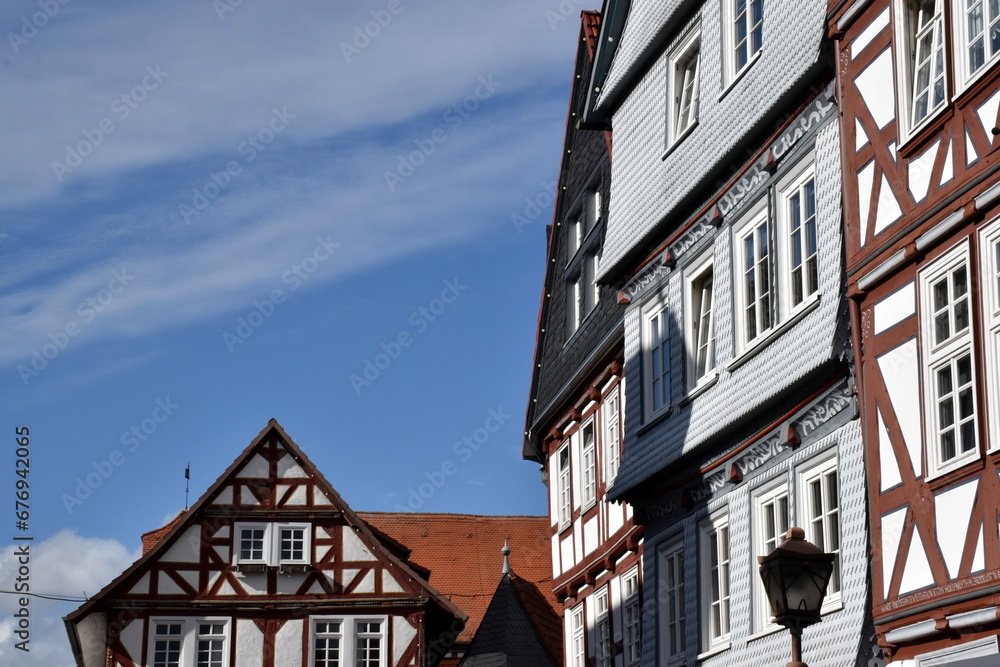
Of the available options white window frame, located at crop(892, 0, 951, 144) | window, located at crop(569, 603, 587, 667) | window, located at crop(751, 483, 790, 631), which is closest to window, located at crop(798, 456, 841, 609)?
window, located at crop(751, 483, 790, 631)

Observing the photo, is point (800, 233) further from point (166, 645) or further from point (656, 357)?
point (166, 645)

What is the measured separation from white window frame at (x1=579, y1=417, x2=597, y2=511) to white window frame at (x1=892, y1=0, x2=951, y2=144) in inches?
439

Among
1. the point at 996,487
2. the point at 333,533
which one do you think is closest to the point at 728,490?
the point at 996,487

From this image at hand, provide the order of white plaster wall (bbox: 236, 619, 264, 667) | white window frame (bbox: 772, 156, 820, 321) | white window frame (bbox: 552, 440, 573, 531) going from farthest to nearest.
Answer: white plaster wall (bbox: 236, 619, 264, 667)
white window frame (bbox: 552, 440, 573, 531)
white window frame (bbox: 772, 156, 820, 321)

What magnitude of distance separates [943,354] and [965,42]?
244 centimetres

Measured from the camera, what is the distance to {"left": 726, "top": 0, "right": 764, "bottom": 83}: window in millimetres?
16688

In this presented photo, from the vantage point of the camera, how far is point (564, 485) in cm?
2552

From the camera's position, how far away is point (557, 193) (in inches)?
1049

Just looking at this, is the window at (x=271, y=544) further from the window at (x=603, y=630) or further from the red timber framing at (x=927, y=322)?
the red timber framing at (x=927, y=322)

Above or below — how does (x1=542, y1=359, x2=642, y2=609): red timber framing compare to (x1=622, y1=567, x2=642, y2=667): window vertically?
above

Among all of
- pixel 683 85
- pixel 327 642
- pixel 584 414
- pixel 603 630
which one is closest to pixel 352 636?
pixel 327 642

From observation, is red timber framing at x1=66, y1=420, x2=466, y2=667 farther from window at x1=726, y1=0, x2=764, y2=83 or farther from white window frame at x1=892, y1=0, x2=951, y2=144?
white window frame at x1=892, y1=0, x2=951, y2=144

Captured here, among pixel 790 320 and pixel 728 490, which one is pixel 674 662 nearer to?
pixel 728 490

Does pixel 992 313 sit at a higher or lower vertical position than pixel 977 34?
lower
